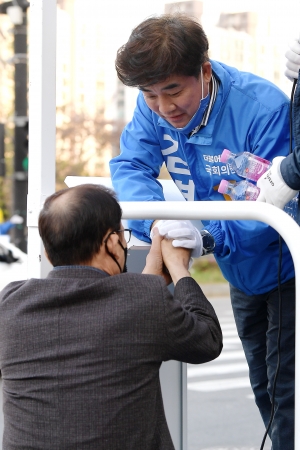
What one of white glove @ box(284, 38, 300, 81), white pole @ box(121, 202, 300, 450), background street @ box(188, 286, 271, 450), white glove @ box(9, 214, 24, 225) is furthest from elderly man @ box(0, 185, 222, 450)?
white glove @ box(9, 214, 24, 225)

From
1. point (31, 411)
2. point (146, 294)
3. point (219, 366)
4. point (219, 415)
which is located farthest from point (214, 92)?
point (219, 366)

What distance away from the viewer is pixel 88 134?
20484 millimetres

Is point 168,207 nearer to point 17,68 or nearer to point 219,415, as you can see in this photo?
point 219,415

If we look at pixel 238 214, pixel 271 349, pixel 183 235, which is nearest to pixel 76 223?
pixel 238 214

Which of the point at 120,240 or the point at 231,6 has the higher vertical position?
the point at 120,240

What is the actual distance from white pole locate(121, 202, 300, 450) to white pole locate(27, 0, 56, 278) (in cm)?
31

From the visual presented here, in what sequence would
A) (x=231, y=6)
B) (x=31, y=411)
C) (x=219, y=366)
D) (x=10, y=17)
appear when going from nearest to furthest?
(x=31, y=411) < (x=219, y=366) < (x=10, y=17) < (x=231, y=6)

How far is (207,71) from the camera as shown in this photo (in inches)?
86.9

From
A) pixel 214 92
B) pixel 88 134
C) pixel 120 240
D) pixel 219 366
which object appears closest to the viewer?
pixel 120 240

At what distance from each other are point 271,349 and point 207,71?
87 centimetres

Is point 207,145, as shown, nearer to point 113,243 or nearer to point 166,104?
point 166,104

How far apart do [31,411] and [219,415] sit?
13.3ft

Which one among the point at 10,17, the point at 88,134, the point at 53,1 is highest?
the point at 53,1

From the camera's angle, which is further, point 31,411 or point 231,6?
point 231,6
